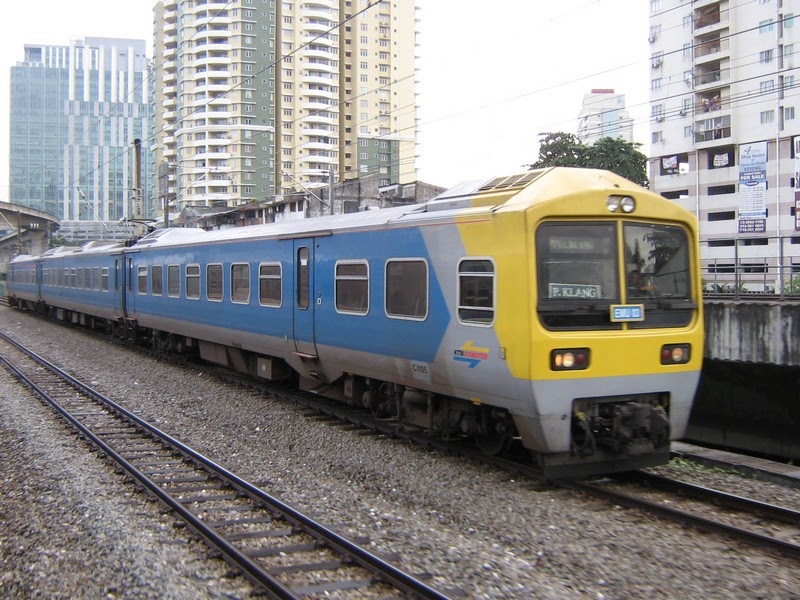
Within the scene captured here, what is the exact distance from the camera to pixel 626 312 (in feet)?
21.6

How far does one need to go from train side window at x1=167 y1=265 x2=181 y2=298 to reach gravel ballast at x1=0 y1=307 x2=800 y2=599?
5.73 metres

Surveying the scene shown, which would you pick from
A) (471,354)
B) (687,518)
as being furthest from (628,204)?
(687,518)

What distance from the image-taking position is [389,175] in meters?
89.9

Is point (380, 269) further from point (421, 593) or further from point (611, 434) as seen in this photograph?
point (421, 593)

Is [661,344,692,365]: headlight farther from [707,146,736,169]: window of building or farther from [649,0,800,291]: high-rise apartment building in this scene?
[707,146,736,169]: window of building

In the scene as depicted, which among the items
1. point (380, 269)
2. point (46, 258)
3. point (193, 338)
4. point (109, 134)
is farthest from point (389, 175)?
point (380, 269)

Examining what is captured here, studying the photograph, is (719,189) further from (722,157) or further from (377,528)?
(377,528)

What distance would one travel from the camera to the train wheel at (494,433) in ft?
23.6

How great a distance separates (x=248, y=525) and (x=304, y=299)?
4.70m

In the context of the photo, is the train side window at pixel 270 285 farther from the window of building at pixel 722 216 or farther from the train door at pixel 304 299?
the window of building at pixel 722 216

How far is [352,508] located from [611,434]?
2357mm

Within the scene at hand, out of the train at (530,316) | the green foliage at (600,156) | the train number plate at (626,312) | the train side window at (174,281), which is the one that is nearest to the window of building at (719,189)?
the green foliage at (600,156)

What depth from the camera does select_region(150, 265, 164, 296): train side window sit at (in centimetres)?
1600

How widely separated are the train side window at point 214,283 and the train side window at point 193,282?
0.55 m
